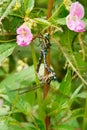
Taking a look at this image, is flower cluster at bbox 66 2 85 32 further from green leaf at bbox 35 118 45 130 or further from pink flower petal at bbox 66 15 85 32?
green leaf at bbox 35 118 45 130

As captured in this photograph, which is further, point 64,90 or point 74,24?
point 64,90

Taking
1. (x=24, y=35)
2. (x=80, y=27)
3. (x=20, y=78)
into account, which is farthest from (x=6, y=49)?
(x=20, y=78)

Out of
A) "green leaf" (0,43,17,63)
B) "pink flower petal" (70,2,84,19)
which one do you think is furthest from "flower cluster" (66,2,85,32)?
"green leaf" (0,43,17,63)

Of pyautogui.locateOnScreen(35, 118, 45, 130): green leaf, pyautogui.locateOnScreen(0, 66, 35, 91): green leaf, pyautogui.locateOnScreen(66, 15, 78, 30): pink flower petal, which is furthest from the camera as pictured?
pyautogui.locateOnScreen(0, 66, 35, 91): green leaf

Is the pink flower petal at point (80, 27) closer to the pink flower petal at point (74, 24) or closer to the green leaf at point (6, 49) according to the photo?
the pink flower petal at point (74, 24)

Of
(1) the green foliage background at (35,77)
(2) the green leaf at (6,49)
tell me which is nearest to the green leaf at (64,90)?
(1) the green foliage background at (35,77)

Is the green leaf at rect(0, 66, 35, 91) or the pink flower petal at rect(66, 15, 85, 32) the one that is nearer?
the pink flower petal at rect(66, 15, 85, 32)

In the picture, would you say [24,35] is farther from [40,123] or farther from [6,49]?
[40,123]

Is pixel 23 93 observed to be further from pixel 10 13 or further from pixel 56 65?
pixel 56 65
